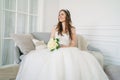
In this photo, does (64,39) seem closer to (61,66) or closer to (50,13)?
(61,66)

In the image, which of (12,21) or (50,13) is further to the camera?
(50,13)

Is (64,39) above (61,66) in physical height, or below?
above

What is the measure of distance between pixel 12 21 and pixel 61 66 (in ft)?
5.56

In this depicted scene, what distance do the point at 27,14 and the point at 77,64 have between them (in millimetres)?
1975

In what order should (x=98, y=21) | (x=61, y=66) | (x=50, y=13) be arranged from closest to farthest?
(x=61, y=66) < (x=98, y=21) < (x=50, y=13)

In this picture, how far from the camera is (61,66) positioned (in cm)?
207

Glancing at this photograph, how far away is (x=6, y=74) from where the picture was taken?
101 inches

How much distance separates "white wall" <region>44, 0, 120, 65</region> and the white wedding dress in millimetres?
1565

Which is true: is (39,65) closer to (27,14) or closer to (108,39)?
(27,14)

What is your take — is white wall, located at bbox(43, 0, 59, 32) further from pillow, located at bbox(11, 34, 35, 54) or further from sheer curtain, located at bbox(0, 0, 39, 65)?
pillow, located at bbox(11, 34, 35, 54)

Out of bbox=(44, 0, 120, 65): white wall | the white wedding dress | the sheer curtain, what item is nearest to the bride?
the white wedding dress

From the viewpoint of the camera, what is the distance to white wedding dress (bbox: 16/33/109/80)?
6.66ft

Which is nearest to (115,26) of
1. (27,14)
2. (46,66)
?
(27,14)

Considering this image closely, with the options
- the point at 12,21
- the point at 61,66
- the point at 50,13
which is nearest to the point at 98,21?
the point at 50,13
